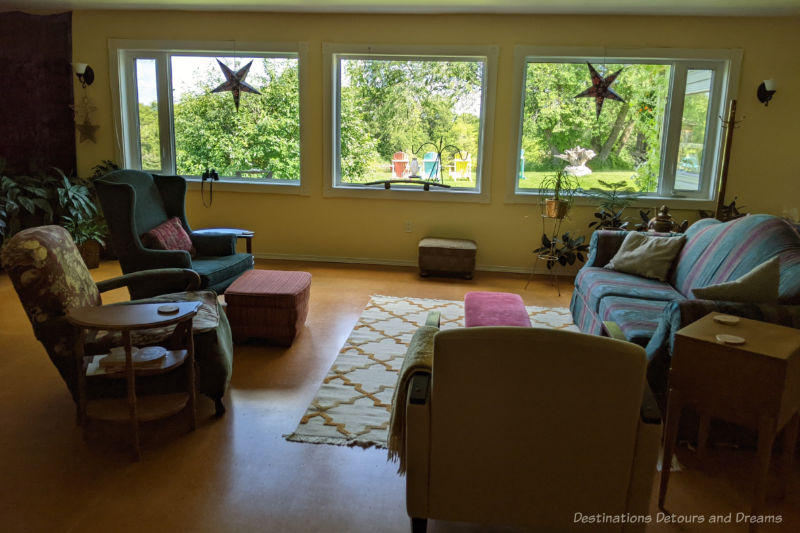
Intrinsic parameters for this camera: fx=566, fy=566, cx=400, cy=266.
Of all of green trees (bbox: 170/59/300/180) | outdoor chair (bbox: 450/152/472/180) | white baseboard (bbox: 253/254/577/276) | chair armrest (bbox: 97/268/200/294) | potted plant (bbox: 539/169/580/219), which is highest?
green trees (bbox: 170/59/300/180)

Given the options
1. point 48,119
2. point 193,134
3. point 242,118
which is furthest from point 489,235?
point 48,119

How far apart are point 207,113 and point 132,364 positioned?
13.8ft

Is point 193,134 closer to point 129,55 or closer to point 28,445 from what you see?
point 129,55

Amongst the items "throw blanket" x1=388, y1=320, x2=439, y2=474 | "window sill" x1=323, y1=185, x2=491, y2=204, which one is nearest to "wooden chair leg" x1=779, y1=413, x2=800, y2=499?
"throw blanket" x1=388, y1=320, x2=439, y2=474

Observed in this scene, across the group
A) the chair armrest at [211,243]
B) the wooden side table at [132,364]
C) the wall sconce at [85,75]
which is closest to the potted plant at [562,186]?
the chair armrest at [211,243]

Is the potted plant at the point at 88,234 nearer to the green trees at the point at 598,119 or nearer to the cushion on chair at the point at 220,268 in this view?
the cushion on chair at the point at 220,268

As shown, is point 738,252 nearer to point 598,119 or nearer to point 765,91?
point 598,119

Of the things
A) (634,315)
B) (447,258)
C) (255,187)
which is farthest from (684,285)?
(255,187)

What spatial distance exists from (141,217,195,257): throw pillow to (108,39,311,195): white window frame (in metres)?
1.87

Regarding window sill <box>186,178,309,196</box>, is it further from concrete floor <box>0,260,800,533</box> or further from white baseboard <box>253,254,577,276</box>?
concrete floor <box>0,260,800,533</box>

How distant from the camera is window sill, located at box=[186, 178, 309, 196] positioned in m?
5.87

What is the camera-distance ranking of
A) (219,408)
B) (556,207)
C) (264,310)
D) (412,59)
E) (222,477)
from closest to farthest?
(222,477)
(219,408)
(264,310)
(556,207)
(412,59)

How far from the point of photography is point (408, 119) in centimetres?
571

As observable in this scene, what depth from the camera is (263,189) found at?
233 inches
